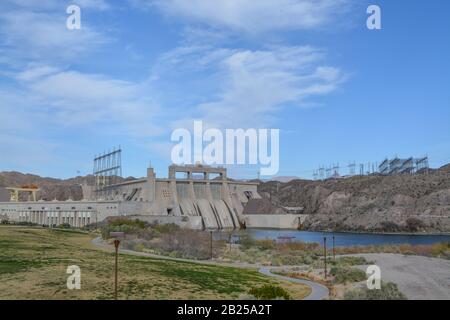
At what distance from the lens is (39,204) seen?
4993 inches

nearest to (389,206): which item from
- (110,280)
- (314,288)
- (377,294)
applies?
(314,288)

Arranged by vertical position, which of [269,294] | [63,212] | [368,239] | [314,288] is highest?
[63,212]

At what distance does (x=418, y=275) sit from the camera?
32.6 m

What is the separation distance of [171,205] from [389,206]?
70.2 m

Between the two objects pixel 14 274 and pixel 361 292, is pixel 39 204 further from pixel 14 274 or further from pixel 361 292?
pixel 361 292

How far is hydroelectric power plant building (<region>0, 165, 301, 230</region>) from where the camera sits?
388ft

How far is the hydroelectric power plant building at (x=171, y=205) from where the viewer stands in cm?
11812

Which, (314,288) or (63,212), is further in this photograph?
(63,212)

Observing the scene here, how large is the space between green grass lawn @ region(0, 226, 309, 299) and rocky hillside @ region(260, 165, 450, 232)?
111m

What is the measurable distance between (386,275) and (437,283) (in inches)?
174

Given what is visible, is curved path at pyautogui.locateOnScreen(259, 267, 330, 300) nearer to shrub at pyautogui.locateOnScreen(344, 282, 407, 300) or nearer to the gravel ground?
shrub at pyautogui.locateOnScreen(344, 282, 407, 300)

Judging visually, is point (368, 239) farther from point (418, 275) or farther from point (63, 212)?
point (63, 212)

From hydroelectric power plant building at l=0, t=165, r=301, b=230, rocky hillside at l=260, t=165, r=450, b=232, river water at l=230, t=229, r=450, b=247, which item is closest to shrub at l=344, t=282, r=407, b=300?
river water at l=230, t=229, r=450, b=247
